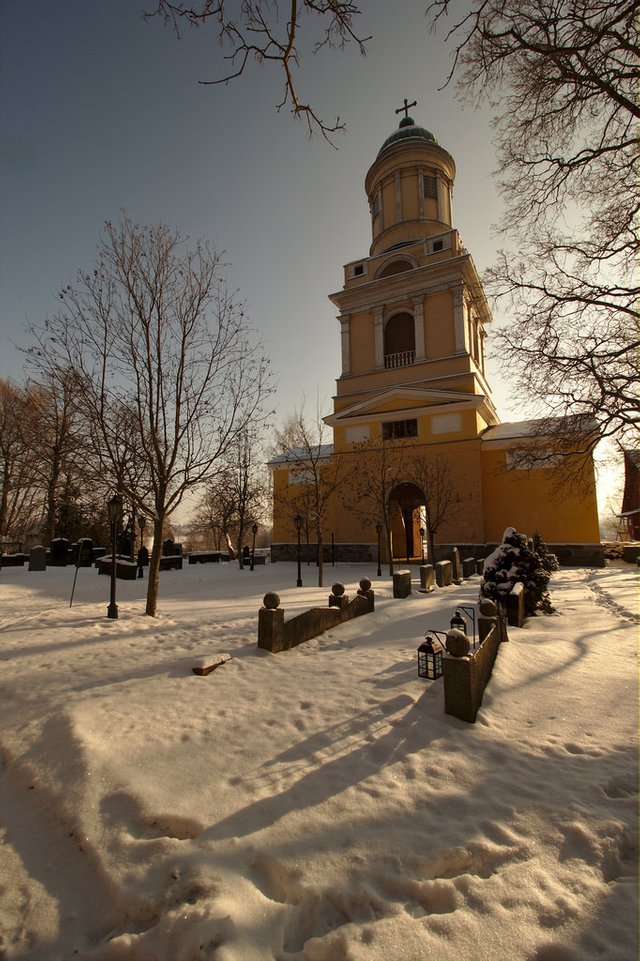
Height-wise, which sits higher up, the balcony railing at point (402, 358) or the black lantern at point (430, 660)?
the balcony railing at point (402, 358)

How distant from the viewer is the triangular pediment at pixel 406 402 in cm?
2295

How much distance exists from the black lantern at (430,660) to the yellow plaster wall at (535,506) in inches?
632

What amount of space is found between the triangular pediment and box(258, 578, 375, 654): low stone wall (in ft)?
54.8

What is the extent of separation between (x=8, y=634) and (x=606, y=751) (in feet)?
29.9

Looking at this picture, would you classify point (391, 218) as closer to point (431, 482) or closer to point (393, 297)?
point (393, 297)

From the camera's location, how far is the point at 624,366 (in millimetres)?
10688

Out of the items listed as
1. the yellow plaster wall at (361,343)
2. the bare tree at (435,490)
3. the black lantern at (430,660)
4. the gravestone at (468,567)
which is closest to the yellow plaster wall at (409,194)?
the yellow plaster wall at (361,343)

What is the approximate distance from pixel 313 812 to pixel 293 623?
4.35 m

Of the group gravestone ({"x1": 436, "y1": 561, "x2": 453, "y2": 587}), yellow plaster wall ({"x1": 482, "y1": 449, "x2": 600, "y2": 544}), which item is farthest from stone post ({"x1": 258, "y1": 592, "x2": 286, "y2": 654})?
yellow plaster wall ({"x1": 482, "y1": 449, "x2": 600, "y2": 544})

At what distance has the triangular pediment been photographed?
23.0 metres

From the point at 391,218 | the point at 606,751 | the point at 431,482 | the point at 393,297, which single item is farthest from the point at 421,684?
the point at 391,218

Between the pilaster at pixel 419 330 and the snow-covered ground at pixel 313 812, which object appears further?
the pilaster at pixel 419 330

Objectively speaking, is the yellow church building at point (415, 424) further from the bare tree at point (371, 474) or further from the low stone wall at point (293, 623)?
the low stone wall at point (293, 623)

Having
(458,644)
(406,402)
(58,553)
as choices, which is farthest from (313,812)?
(406,402)
